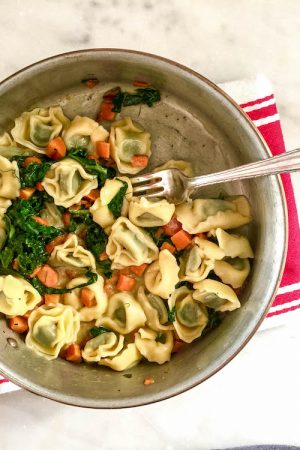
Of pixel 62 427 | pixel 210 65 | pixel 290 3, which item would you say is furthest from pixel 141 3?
pixel 62 427

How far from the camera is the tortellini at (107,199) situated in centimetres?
242

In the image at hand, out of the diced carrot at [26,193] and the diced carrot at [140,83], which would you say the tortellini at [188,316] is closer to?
the diced carrot at [26,193]

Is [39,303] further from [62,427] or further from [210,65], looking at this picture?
[210,65]

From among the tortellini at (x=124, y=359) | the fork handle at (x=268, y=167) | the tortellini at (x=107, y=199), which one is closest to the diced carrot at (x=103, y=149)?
the tortellini at (x=107, y=199)

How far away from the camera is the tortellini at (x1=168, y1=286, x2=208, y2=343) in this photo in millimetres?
2461

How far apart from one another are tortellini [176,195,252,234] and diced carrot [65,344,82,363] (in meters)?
0.58

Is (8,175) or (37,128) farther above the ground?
(37,128)

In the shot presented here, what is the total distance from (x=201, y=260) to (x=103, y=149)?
21.0 inches

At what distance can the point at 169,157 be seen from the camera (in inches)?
101

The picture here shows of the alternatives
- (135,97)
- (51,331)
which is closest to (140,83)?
(135,97)

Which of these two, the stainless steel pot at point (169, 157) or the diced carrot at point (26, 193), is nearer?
the stainless steel pot at point (169, 157)

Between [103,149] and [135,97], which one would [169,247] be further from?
[135,97]

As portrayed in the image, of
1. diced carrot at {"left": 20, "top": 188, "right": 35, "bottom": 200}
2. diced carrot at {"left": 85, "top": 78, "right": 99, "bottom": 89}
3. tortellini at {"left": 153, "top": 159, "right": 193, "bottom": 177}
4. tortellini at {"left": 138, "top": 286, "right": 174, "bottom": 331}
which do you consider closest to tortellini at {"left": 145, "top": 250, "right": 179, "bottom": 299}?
tortellini at {"left": 138, "top": 286, "right": 174, "bottom": 331}

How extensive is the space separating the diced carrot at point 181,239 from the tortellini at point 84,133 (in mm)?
441
